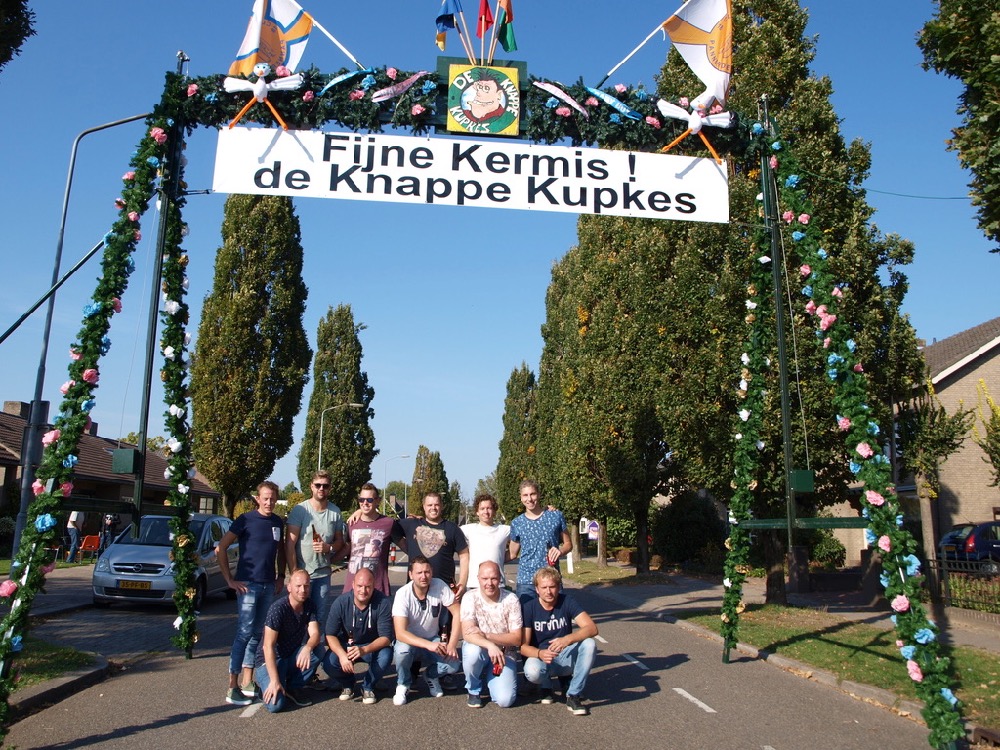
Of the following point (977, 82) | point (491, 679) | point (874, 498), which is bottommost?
point (491, 679)

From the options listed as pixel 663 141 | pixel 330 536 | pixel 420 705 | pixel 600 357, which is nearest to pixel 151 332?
pixel 330 536

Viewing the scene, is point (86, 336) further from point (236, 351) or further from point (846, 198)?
point (236, 351)

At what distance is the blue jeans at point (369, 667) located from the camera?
7.32 metres

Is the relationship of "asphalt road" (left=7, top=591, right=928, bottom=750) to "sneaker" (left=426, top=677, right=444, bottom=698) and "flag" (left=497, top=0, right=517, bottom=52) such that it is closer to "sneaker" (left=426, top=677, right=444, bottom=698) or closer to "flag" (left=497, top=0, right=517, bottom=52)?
"sneaker" (left=426, top=677, right=444, bottom=698)

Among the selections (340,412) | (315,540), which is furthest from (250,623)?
(340,412)

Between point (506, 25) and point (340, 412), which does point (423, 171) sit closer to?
point (506, 25)

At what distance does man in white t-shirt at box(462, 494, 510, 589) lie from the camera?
8438 millimetres

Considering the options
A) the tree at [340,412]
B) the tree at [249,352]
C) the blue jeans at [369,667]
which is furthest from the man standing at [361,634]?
the tree at [340,412]

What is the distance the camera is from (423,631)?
24.8 ft

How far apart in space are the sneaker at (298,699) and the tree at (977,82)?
26.8 feet

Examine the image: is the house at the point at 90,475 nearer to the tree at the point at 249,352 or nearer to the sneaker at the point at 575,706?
the tree at the point at 249,352

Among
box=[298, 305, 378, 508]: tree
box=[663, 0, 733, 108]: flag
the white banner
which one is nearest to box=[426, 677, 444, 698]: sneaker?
the white banner

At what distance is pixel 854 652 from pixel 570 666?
15.5 ft

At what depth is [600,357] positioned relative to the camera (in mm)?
24281
